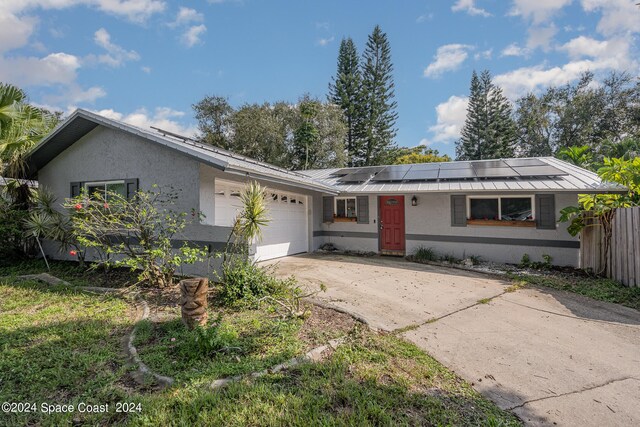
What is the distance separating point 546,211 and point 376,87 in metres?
21.8

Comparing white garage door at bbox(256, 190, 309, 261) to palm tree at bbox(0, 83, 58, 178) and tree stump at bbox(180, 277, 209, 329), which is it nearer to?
tree stump at bbox(180, 277, 209, 329)

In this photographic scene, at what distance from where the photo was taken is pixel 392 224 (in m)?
11.4

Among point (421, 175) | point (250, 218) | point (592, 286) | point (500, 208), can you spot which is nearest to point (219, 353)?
point (250, 218)

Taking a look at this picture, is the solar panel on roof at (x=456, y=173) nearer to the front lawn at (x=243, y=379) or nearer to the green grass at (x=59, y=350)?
the front lawn at (x=243, y=379)

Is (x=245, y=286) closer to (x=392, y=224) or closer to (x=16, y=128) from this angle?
(x=392, y=224)

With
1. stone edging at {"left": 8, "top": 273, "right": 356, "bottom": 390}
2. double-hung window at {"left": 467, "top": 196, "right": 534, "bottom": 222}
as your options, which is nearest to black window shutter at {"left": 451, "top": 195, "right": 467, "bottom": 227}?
double-hung window at {"left": 467, "top": 196, "right": 534, "bottom": 222}

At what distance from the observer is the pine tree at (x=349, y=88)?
90.5ft

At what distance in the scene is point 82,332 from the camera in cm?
441

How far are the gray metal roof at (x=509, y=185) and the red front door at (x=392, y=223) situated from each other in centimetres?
75

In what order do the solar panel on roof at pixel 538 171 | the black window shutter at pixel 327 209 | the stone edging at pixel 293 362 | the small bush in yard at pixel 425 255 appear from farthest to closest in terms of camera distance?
the black window shutter at pixel 327 209
the small bush in yard at pixel 425 255
the solar panel on roof at pixel 538 171
the stone edging at pixel 293 362

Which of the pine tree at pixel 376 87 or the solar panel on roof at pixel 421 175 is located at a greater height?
the pine tree at pixel 376 87

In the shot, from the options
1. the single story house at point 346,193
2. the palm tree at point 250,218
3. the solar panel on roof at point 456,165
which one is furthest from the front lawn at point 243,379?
the solar panel on roof at point 456,165

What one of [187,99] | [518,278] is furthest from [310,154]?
[518,278]

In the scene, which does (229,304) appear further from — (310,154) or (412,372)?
(310,154)
